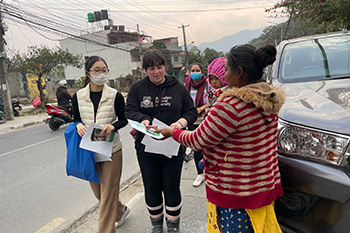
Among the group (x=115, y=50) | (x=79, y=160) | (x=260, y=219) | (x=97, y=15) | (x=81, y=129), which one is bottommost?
(x=260, y=219)

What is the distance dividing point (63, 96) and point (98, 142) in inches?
308

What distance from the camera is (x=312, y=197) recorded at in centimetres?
150

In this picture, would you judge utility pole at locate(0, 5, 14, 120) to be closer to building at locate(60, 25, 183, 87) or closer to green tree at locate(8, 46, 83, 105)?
green tree at locate(8, 46, 83, 105)

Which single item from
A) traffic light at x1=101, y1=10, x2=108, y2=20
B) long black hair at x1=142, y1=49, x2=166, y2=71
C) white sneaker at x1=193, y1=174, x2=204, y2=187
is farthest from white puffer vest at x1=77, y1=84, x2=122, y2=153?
traffic light at x1=101, y1=10, x2=108, y2=20

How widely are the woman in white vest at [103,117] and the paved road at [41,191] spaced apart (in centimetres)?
88

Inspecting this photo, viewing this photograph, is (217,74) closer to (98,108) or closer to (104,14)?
(98,108)

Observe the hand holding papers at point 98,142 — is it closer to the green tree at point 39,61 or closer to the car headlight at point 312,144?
the car headlight at point 312,144

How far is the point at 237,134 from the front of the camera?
1.30 m

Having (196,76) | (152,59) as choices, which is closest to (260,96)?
(152,59)

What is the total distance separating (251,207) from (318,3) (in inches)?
305

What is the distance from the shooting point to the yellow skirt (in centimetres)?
141

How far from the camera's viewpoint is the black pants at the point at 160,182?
2.16 meters

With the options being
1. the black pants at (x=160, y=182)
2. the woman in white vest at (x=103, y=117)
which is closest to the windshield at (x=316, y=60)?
the black pants at (x=160, y=182)

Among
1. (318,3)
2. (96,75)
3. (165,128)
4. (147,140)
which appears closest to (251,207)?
(165,128)
